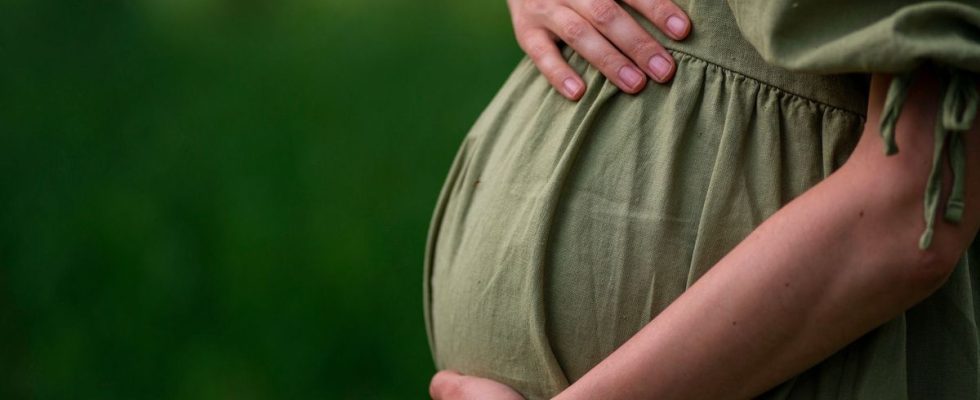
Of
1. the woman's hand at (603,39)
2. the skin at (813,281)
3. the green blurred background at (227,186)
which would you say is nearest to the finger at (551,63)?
the woman's hand at (603,39)

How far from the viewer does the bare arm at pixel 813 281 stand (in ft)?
2.57

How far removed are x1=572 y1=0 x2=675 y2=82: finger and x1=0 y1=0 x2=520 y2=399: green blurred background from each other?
5.09ft

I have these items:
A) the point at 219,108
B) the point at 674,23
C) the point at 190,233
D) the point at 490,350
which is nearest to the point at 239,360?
the point at 190,233

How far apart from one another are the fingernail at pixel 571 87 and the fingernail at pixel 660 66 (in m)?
0.09

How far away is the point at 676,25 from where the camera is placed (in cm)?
97

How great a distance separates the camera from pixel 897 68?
742 mm

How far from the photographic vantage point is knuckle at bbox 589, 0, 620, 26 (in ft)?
3.43

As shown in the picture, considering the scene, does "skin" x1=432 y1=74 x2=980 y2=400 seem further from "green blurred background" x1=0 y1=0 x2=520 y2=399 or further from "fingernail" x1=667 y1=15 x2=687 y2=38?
"green blurred background" x1=0 y1=0 x2=520 y2=399

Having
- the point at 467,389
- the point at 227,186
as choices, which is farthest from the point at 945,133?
the point at 227,186

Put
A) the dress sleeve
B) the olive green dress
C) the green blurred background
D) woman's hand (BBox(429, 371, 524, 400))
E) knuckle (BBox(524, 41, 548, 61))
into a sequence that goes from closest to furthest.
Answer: the dress sleeve < the olive green dress < woman's hand (BBox(429, 371, 524, 400)) < knuckle (BBox(524, 41, 548, 61)) < the green blurred background

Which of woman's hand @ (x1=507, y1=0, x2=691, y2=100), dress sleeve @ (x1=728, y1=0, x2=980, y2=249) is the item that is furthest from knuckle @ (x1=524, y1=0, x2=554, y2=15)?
dress sleeve @ (x1=728, y1=0, x2=980, y2=249)

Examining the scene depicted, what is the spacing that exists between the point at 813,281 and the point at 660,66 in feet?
0.81

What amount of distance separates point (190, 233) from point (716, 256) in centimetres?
186

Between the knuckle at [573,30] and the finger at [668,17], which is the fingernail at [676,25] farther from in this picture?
the knuckle at [573,30]
